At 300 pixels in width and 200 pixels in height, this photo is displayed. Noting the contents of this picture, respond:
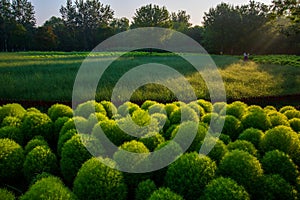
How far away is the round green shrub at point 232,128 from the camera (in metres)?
3.62

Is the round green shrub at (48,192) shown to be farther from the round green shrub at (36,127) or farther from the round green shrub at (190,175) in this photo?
the round green shrub at (36,127)

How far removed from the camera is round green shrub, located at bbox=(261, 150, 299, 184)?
2.65 m

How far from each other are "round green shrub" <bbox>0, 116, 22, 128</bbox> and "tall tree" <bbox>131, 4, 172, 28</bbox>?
173 feet

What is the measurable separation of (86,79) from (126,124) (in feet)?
25.5

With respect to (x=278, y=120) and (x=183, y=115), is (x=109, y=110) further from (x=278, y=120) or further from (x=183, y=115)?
(x=278, y=120)

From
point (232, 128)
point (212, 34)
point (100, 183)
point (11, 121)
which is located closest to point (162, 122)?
point (232, 128)

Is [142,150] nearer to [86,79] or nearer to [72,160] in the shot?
[72,160]

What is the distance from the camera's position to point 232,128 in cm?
365

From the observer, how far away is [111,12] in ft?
232

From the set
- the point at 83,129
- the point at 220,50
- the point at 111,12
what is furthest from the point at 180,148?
the point at 111,12

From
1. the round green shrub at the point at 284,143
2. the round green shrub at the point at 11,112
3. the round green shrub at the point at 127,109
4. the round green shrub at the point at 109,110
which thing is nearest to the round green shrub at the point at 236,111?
the round green shrub at the point at 284,143

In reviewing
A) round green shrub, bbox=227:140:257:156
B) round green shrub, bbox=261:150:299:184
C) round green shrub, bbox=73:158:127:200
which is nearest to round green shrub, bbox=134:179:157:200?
round green shrub, bbox=73:158:127:200

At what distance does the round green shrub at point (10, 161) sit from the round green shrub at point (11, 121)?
0.78 m

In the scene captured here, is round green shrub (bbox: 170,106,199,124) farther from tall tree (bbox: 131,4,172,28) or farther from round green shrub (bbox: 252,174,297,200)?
tall tree (bbox: 131,4,172,28)
